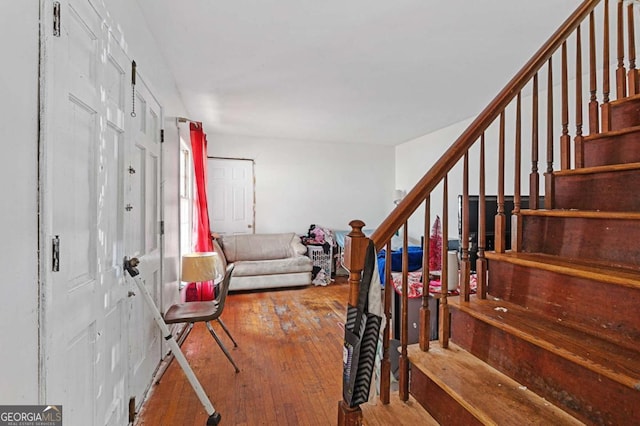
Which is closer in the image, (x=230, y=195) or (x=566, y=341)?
(x=566, y=341)

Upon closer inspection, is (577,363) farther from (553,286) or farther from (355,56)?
(355,56)

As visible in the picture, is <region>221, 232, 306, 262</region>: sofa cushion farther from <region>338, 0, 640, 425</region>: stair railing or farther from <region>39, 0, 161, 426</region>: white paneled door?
<region>338, 0, 640, 425</region>: stair railing

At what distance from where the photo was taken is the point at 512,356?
3.90ft

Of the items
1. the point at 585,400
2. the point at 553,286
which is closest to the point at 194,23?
the point at 553,286

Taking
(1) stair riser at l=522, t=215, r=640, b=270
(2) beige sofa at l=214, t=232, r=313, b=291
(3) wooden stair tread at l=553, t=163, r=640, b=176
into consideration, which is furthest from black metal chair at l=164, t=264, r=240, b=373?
(3) wooden stair tread at l=553, t=163, r=640, b=176

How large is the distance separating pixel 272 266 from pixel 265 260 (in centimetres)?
47

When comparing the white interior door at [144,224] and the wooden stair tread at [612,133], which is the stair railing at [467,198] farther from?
the white interior door at [144,224]

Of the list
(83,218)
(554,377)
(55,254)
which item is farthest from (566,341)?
(83,218)

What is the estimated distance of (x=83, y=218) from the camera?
3.94 feet

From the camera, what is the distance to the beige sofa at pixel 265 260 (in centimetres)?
459

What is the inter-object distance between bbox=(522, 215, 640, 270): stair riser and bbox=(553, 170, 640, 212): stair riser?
187mm

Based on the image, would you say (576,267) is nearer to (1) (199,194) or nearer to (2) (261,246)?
(1) (199,194)

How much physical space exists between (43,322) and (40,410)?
0.87 feet

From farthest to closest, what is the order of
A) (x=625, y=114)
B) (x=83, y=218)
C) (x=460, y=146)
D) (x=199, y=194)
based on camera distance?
(x=199, y=194)
(x=625, y=114)
(x=460, y=146)
(x=83, y=218)
